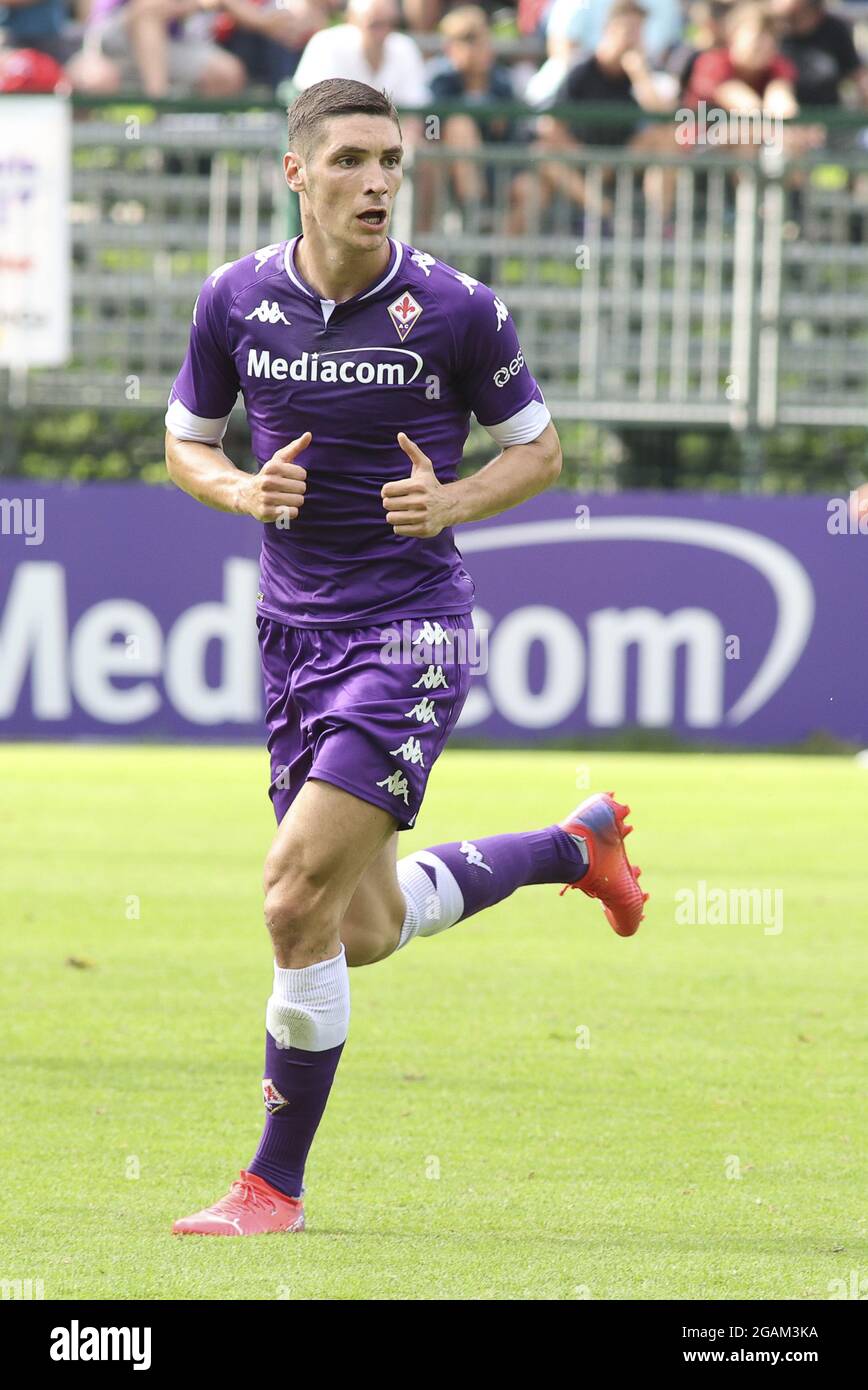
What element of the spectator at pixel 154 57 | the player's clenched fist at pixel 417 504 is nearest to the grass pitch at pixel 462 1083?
the player's clenched fist at pixel 417 504

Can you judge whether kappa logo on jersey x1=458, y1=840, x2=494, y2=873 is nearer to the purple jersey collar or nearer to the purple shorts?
the purple shorts

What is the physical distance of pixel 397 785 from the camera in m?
5.11

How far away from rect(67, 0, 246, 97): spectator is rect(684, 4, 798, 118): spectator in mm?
3415

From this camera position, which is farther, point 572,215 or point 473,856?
point 572,215

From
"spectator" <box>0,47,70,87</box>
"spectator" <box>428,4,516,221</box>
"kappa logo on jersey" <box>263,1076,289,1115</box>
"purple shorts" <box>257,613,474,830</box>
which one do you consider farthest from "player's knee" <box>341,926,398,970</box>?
"spectator" <box>0,47,70,87</box>

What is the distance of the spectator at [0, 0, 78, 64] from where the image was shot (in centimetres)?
1633

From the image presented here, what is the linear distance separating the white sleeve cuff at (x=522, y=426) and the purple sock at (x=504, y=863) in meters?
1.25

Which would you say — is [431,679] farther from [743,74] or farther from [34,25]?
[34,25]

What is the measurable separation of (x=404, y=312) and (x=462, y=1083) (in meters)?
2.27

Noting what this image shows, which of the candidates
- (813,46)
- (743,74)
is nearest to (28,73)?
(743,74)

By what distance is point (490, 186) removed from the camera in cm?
1565
